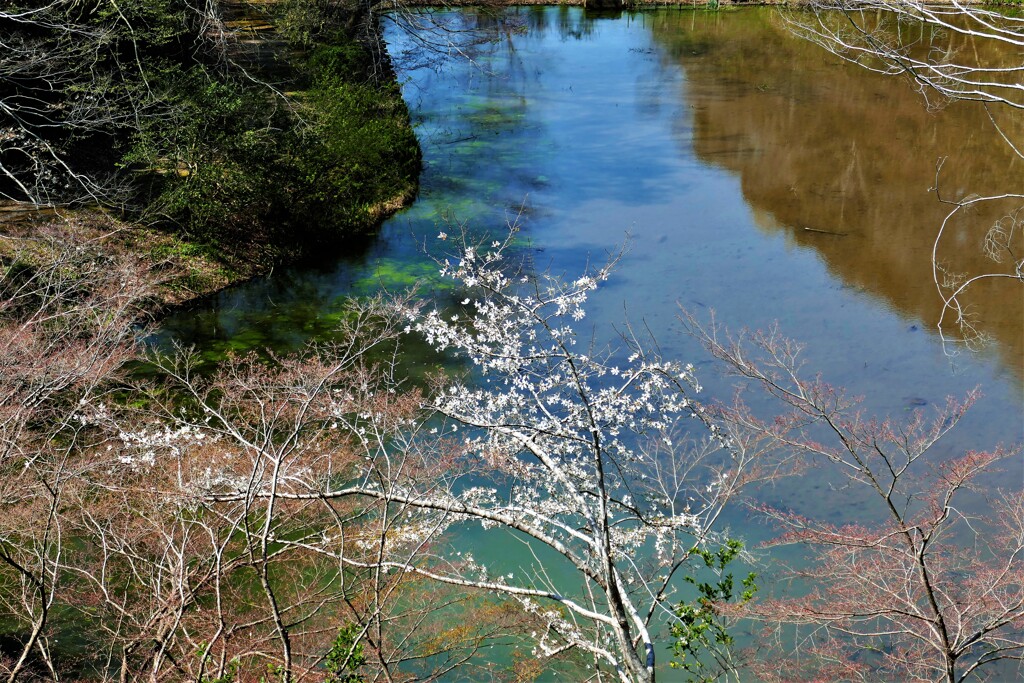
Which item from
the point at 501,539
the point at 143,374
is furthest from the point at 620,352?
the point at 143,374

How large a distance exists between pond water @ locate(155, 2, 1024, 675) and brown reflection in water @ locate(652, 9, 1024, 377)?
44mm

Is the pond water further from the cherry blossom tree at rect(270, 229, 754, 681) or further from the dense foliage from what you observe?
the cherry blossom tree at rect(270, 229, 754, 681)

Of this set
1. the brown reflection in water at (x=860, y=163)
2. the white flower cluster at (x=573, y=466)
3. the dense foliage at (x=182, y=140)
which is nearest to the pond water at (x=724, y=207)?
the brown reflection in water at (x=860, y=163)

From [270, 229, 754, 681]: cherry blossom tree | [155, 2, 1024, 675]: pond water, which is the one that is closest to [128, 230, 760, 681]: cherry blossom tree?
[270, 229, 754, 681]: cherry blossom tree

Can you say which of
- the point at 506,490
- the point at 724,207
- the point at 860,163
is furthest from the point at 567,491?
the point at 860,163

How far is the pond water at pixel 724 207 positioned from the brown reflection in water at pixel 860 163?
0.04m

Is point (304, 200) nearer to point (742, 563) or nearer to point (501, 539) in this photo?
point (501, 539)

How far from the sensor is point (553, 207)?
45.4ft

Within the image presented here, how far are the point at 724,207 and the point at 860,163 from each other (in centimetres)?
274

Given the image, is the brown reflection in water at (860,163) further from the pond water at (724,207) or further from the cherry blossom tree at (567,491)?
the cherry blossom tree at (567,491)

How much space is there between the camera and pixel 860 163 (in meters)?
14.7

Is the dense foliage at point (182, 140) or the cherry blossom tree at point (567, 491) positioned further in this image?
the dense foliage at point (182, 140)

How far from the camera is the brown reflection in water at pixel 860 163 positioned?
11523mm

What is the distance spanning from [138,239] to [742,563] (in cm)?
879
